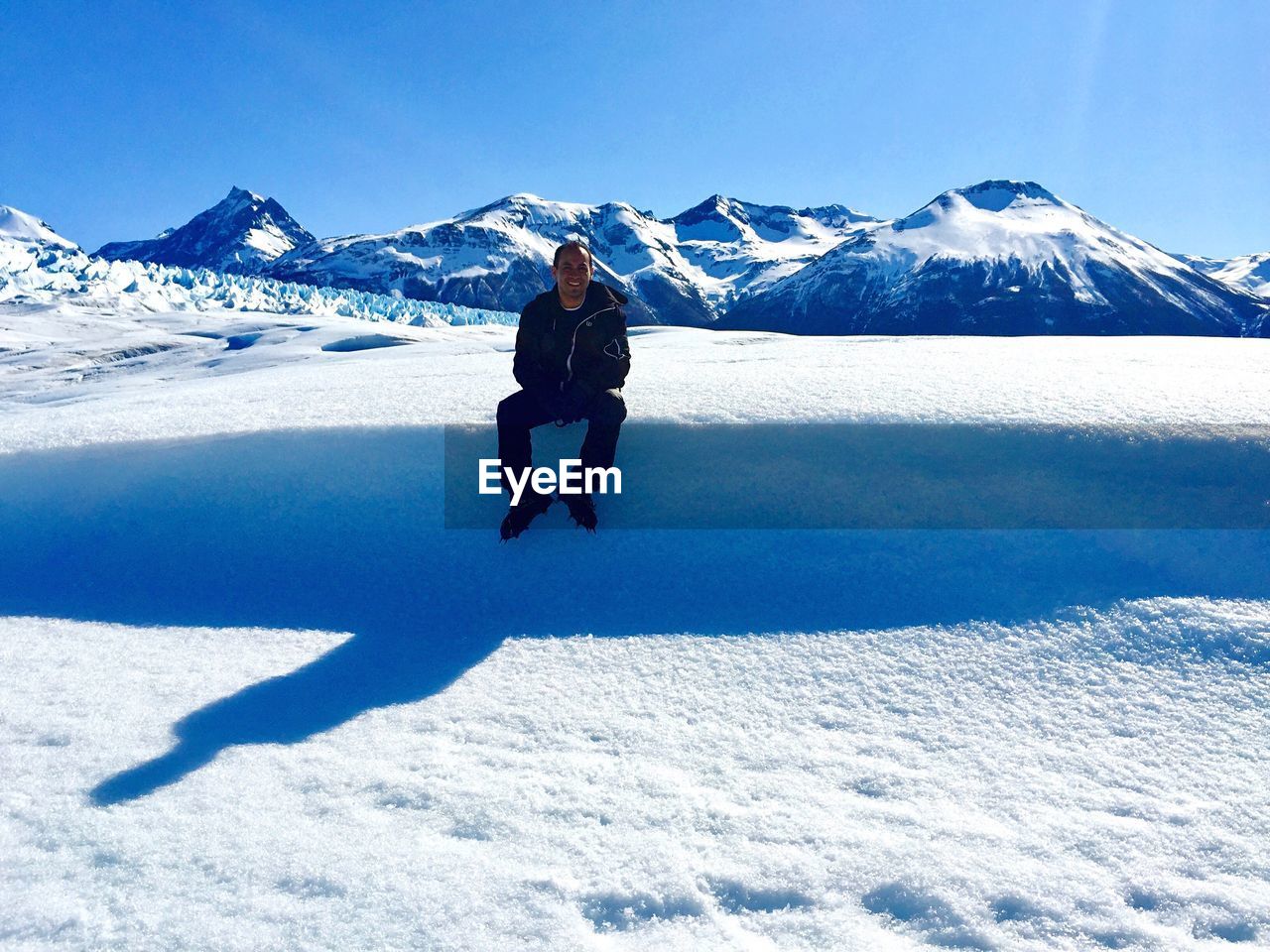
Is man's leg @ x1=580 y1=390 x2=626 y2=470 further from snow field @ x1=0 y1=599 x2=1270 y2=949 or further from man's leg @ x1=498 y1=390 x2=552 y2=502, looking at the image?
snow field @ x1=0 y1=599 x2=1270 y2=949

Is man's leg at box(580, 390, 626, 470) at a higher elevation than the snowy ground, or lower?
higher

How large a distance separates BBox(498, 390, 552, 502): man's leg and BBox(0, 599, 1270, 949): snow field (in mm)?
1002

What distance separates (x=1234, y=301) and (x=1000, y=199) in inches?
2535

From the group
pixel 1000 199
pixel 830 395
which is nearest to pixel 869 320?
pixel 1000 199

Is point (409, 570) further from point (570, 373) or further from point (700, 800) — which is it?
point (700, 800)

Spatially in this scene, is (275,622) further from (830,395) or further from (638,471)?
(830,395)

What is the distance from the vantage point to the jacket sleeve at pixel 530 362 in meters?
3.16

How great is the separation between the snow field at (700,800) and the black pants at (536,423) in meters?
A: 1.01

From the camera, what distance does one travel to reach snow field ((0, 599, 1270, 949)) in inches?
50.2

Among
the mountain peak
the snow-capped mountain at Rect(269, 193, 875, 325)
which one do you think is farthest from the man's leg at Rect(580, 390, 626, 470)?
the mountain peak

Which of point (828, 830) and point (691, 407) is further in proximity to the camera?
point (691, 407)

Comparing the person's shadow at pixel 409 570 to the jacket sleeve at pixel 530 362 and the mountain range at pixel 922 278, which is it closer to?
the jacket sleeve at pixel 530 362

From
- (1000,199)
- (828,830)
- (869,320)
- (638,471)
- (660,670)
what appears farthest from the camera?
(1000,199)

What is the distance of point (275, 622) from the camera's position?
8.73 feet
